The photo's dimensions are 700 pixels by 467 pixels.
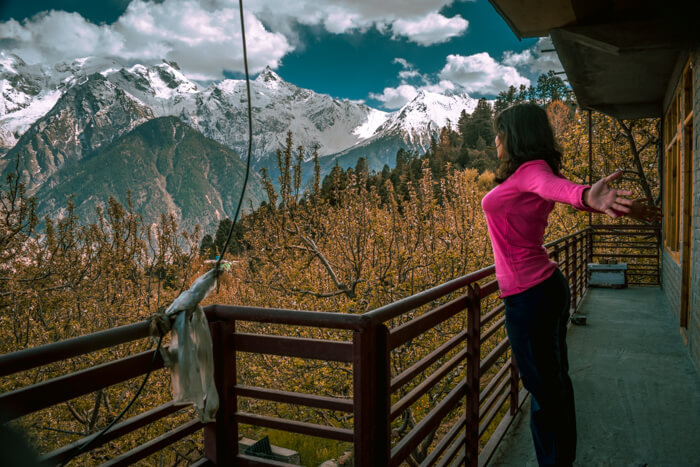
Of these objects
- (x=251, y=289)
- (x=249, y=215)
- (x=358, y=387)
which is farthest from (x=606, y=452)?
(x=251, y=289)

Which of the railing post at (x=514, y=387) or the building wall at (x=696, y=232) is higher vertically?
the building wall at (x=696, y=232)

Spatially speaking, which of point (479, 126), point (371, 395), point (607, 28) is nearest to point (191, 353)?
point (371, 395)

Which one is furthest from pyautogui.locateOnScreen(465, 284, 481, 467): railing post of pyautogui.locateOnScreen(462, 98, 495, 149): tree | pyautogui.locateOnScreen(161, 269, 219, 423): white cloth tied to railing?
pyautogui.locateOnScreen(462, 98, 495, 149): tree

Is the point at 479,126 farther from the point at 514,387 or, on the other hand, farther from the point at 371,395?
the point at 371,395

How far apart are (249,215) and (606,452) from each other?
12.6 metres

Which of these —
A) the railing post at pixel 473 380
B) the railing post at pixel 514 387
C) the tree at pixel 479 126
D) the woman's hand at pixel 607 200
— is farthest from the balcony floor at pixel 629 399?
the tree at pixel 479 126

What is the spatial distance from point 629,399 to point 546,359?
2.00 metres

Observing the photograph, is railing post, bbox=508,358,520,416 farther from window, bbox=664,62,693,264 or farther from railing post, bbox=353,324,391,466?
window, bbox=664,62,693,264

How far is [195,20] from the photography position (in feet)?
6.60

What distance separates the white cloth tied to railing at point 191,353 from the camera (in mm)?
1458

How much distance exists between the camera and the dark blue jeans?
1845mm

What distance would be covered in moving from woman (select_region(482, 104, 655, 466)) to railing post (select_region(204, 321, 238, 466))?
102cm

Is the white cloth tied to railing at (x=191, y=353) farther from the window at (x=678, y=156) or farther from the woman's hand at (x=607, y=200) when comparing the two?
the window at (x=678, y=156)

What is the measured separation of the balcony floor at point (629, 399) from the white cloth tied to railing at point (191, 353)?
5.81 ft
